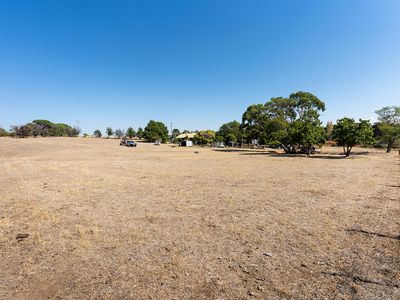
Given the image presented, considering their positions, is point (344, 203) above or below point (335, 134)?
below

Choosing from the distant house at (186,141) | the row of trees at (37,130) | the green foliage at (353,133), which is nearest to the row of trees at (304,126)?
the green foliage at (353,133)

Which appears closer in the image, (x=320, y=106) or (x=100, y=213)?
(x=100, y=213)

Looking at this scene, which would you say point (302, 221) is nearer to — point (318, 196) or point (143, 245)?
point (318, 196)

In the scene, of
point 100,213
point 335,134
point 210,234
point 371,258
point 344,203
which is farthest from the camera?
point 335,134

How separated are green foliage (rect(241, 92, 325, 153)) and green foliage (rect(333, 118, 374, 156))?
3.36 metres

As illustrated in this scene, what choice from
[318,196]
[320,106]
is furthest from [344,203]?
[320,106]

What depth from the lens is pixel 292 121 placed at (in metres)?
42.4

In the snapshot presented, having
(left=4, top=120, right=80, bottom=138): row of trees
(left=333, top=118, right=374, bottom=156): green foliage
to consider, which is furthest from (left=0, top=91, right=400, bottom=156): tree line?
(left=4, top=120, right=80, bottom=138): row of trees

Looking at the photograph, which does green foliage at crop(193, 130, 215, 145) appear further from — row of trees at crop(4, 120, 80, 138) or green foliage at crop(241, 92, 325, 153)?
row of trees at crop(4, 120, 80, 138)

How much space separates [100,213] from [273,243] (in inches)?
205

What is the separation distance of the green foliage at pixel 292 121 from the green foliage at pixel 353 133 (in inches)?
132

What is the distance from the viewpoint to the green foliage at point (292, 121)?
116 feet

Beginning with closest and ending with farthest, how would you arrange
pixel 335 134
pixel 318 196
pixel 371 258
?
pixel 371 258 < pixel 318 196 < pixel 335 134

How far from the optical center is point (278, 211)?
24.8ft
